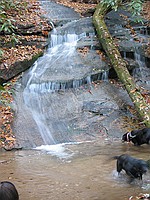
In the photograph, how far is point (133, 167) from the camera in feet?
18.9

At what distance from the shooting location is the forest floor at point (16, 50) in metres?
8.93

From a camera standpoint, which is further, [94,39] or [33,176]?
[94,39]

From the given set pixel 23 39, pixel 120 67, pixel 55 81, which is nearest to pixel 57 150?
pixel 55 81

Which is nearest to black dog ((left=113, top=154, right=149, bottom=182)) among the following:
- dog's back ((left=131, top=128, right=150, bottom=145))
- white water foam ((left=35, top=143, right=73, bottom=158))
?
white water foam ((left=35, top=143, right=73, bottom=158))

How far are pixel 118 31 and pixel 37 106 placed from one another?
6005 millimetres

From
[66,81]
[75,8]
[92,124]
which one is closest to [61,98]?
[66,81]

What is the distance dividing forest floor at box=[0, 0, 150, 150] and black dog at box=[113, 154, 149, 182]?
2.62 metres

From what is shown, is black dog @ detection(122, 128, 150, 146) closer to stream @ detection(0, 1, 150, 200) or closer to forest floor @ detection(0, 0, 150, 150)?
stream @ detection(0, 1, 150, 200)

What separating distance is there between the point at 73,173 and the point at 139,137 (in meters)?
2.70

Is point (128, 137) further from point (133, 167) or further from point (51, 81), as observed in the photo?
point (51, 81)

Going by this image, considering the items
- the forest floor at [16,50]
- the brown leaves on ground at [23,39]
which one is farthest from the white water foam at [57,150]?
the brown leaves on ground at [23,39]

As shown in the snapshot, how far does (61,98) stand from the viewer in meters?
10.7

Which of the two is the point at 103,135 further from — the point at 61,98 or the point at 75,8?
the point at 75,8

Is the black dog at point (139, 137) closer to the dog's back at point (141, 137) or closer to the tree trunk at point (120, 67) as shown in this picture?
the dog's back at point (141, 137)
